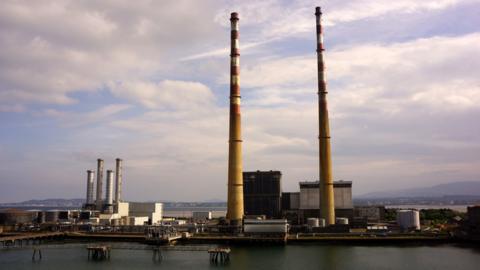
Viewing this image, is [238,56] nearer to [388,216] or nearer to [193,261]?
[193,261]

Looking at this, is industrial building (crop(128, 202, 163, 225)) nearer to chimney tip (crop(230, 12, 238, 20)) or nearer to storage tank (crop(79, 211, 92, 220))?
storage tank (crop(79, 211, 92, 220))

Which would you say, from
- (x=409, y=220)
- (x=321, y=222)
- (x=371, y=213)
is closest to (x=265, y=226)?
(x=321, y=222)

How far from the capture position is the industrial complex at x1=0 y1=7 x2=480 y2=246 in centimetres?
4816

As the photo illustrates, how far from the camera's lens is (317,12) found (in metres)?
54.3

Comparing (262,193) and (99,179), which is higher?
(99,179)

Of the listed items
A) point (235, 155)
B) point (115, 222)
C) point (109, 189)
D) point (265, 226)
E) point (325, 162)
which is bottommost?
point (115, 222)

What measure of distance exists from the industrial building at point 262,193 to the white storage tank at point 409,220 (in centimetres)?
1605

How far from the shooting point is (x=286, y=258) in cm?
3494

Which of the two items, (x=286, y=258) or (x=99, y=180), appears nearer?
(x=286, y=258)

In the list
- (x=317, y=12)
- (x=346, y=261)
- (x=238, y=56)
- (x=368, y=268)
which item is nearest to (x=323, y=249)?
(x=346, y=261)

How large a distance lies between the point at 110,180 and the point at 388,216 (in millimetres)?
47007

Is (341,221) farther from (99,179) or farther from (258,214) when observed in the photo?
(99,179)

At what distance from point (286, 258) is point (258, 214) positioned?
26.2 meters

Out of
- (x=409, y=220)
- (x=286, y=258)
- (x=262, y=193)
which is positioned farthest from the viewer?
(x=262, y=193)
